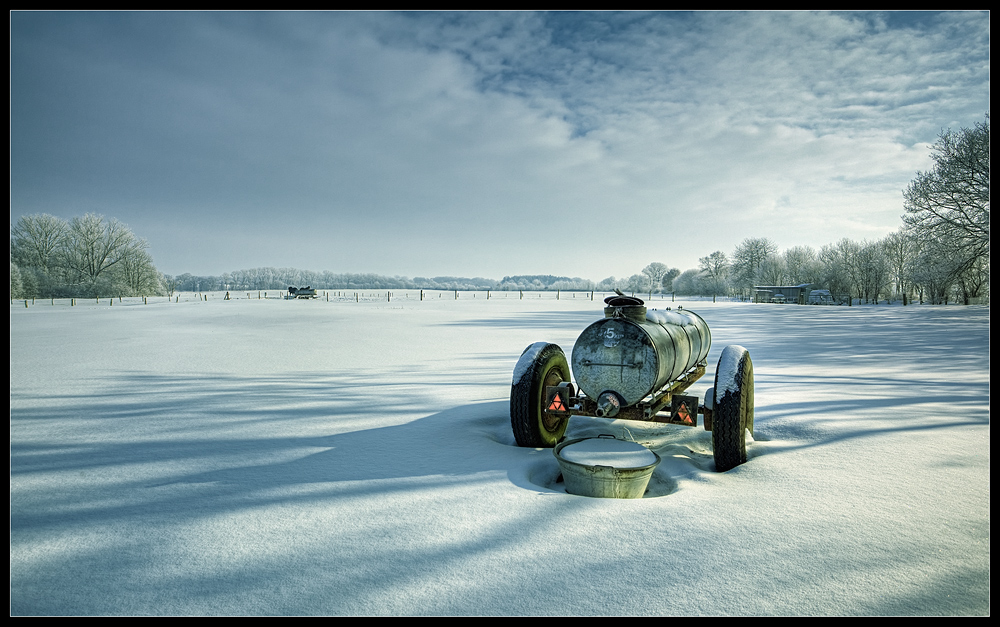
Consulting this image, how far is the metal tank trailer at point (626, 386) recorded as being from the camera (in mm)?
4090

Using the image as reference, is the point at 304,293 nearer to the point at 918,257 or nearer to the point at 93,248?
the point at 93,248

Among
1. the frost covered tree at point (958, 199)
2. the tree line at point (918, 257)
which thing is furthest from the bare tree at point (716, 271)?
the frost covered tree at point (958, 199)

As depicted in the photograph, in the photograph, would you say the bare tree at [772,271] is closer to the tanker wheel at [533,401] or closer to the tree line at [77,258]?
the tanker wheel at [533,401]

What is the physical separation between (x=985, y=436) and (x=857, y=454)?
190 centimetres

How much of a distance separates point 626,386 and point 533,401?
38.2 inches

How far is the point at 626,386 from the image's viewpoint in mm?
4523

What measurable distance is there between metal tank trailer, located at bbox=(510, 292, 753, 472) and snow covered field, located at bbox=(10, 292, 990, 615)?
37 cm

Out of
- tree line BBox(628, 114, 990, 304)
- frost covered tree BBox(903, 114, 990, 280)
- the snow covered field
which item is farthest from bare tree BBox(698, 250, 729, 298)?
the snow covered field

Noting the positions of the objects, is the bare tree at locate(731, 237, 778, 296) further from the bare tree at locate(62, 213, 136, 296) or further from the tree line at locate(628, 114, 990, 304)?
the bare tree at locate(62, 213, 136, 296)

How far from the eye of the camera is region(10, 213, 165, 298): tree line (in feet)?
170

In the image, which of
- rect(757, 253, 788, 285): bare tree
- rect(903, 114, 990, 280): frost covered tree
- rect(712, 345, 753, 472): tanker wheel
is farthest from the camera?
rect(757, 253, 788, 285): bare tree
